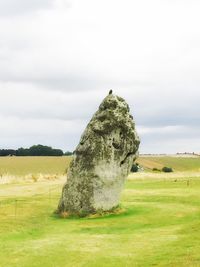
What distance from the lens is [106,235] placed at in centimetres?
2227

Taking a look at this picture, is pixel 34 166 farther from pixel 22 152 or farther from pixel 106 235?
pixel 106 235

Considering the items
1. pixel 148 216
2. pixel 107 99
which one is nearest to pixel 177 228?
pixel 148 216

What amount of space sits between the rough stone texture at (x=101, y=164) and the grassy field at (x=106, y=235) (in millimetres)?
1056

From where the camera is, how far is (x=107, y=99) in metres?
30.5

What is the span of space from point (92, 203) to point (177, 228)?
694 cm

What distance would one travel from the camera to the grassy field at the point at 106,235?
688 inches

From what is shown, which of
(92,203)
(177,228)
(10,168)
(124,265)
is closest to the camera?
(124,265)

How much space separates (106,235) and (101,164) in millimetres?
7241

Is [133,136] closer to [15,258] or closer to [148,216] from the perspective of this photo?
[148,216]

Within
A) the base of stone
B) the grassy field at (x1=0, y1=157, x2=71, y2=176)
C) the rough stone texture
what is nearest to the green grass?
the base of stone

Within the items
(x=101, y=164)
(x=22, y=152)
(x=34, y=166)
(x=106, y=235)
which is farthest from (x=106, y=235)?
(x=22, y=152)

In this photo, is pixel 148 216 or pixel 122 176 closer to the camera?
pixel 148 216

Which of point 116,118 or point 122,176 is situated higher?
point 116,118

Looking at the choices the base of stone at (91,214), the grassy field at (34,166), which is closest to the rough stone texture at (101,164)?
the base of stone at (91,214)
